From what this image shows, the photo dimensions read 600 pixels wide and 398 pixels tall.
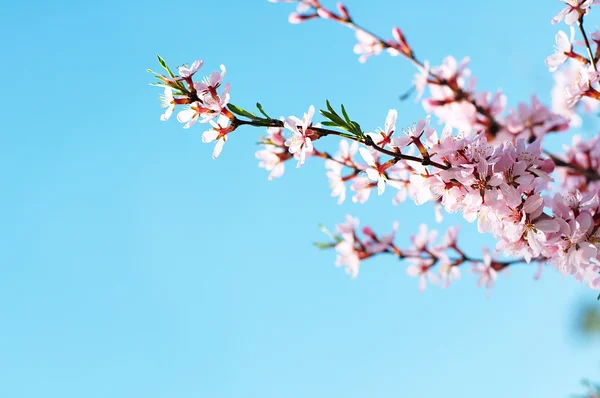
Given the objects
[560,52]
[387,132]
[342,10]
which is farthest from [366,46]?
[387,132]

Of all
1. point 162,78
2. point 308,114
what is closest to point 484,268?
point 308,114

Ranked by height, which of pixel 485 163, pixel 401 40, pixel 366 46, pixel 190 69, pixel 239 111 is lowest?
pixel 485 163

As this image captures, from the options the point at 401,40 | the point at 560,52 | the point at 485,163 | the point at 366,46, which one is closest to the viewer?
the point at 485,163

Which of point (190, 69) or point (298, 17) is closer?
point (190, 69)

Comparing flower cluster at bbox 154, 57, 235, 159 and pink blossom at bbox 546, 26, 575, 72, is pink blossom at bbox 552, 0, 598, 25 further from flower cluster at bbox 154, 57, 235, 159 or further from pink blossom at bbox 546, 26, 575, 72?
flower cluster at bbox 154, 57, 235, 159

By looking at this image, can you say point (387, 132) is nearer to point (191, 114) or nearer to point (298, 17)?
point (191, 114)

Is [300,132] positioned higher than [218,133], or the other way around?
[218,133]

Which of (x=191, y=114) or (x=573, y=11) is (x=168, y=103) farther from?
(x=573, y=11)

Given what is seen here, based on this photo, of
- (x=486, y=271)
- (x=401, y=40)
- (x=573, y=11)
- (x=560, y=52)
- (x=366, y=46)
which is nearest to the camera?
(x=573, y=11)

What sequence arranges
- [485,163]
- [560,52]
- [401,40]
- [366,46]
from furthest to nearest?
[366,46]
[401,40]
[560,52]
[485,163]

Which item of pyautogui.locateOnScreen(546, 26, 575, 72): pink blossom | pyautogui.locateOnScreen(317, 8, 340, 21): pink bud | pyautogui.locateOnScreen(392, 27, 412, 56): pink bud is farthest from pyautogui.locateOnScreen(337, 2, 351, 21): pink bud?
pyautogui.locateOnScreen(546, 26, 575, 72): pink blossom

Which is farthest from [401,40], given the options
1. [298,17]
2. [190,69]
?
[190,69]

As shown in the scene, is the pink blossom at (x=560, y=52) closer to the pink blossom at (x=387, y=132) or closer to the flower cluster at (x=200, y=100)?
the pink blossom at (x=387, y=132)
